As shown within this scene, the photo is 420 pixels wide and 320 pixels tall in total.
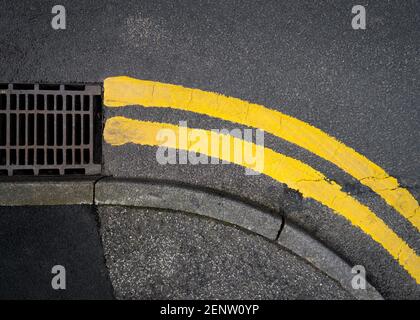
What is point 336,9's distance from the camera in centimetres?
374

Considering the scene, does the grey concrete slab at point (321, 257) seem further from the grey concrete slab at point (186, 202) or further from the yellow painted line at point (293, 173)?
the yellow painted line at point (293, 173)

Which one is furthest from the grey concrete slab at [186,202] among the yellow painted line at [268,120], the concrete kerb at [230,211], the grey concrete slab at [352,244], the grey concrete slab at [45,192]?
the yellow painted line at [268,120]

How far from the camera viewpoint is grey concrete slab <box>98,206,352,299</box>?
11.8 feet

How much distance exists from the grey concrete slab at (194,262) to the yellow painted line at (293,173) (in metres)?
0.58

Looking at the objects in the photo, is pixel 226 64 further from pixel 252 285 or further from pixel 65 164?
pixel 252 285

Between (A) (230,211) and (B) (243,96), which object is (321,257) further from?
(B) (243,96)

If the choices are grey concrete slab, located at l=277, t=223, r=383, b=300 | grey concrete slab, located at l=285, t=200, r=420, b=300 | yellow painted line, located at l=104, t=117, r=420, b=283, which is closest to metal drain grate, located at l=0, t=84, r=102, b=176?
yellow painted line, located at l=104, t=117, r=420, b=283

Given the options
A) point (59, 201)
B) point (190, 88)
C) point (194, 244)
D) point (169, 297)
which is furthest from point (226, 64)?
point (169, 297)

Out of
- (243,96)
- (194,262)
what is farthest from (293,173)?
(194,262)

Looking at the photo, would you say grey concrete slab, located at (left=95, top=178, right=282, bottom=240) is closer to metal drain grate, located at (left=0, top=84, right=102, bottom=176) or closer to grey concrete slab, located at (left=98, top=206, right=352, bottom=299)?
grey concrete slab, located at (left=98, top=206, right=352, bottom=299)

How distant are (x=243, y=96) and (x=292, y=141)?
0.60 meters

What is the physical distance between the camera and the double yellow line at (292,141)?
143 inches

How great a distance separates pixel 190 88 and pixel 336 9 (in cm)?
151

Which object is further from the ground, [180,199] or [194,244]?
[180,199]
